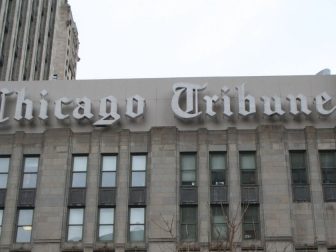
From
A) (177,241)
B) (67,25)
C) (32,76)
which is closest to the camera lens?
(177,241)

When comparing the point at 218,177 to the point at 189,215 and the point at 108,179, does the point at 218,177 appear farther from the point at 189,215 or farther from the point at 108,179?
the point at 108,179

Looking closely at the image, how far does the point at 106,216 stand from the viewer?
4441cm

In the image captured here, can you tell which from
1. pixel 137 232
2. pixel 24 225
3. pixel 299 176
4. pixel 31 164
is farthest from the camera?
pixel 31 164

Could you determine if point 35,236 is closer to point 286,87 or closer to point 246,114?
point 246,114

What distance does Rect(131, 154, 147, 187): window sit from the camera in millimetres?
45312

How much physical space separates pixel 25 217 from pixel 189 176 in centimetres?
1079

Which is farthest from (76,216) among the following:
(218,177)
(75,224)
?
(218,177)

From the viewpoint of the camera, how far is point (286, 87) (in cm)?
4856

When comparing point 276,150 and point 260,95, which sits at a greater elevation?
point 260,95

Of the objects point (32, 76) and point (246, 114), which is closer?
point (246, 114)

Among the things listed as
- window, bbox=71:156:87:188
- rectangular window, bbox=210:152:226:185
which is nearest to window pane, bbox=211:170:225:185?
rectangular window, bbox=210:152:226:185

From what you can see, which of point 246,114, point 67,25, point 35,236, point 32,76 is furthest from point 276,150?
point 67,25

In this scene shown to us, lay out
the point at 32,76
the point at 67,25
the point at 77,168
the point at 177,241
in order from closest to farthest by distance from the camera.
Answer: the point at 177,241 → the point at 77,168 → the point at 32,76 → the point at 67,25

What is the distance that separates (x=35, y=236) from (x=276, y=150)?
16236 mm
